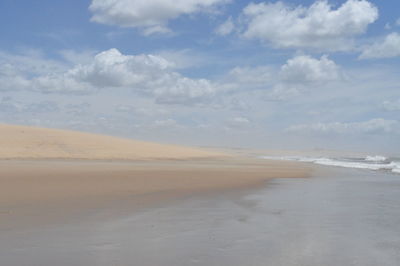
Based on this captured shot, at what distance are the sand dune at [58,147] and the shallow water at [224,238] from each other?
28.6m

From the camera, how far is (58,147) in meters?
42.6

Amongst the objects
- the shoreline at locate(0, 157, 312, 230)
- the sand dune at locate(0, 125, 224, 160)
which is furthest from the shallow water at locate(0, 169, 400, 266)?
the sand dune at locate(0, 125, 224, 160)

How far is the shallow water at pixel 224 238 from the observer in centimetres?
704

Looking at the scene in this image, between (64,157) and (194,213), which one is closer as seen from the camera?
(194,213)

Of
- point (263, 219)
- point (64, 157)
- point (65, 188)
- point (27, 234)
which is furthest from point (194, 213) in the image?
point (64, 157)

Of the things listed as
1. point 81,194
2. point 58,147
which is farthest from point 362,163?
point 81,194

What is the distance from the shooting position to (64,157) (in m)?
38.7

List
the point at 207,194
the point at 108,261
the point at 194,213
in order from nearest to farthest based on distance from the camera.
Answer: the point at 108,261
the point at 194,213
the point at 207,194

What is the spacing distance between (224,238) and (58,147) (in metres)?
36.8

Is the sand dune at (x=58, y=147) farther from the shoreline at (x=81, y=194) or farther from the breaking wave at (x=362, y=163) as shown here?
the shoreline at (x=81, y=194)

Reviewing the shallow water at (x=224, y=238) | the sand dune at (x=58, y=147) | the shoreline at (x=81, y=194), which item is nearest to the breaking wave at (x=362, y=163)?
the sand dune at (x=58, y=147)

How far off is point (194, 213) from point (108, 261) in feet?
16.6

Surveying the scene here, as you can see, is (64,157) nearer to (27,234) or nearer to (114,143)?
(114,143)

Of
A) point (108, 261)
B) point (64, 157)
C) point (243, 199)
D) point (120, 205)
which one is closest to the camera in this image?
point (108, 261)
